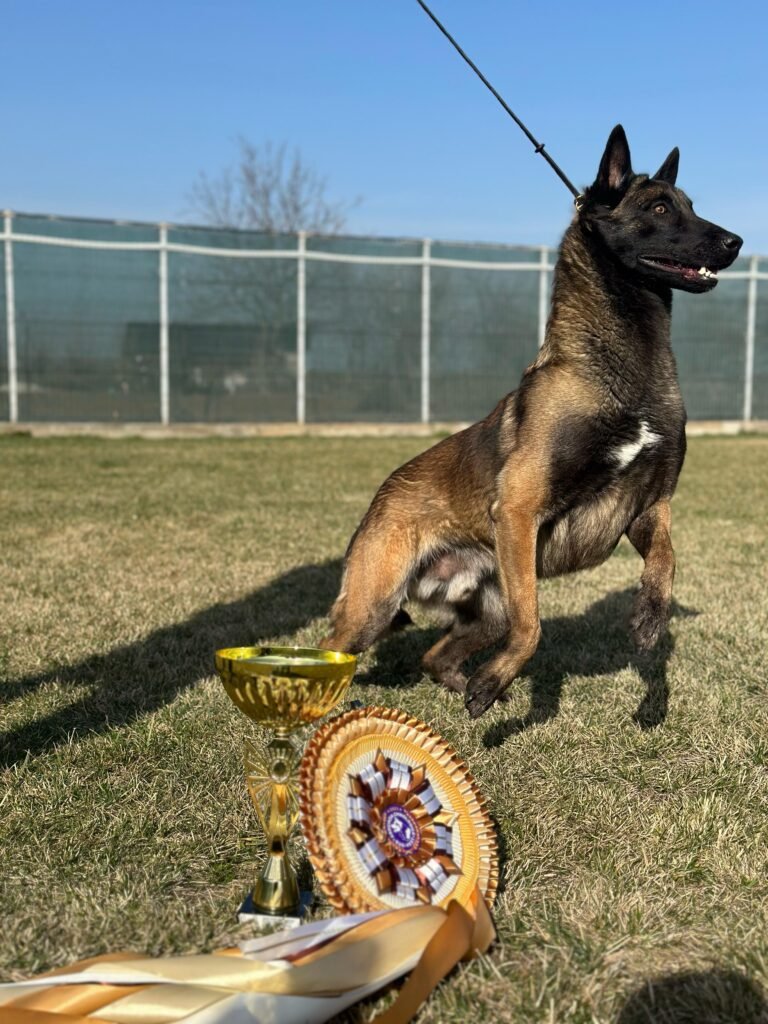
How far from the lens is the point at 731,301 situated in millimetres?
21172

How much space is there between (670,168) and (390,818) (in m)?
2.82

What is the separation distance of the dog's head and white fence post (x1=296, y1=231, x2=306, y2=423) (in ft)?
51.0

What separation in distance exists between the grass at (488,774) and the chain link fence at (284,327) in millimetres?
11314

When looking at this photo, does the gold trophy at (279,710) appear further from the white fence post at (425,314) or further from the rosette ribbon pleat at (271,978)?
the white fence post at (425,314)

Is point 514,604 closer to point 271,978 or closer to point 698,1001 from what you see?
point 698,1001

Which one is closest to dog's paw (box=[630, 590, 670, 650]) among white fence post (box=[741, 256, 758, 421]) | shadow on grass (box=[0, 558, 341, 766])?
shadow on grass (box=[0, 558, 341, 766])

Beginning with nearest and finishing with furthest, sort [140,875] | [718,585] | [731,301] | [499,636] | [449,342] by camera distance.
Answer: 1. [140,875]
2. [499,636]
3. [718,585]
4. [449,342]
5. [731,301]

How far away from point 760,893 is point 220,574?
4.53 metres

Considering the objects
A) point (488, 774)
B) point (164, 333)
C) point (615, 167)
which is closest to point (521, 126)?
point (615, 167)

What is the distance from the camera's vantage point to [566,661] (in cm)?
436

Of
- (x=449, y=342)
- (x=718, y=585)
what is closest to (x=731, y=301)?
(x=449, y=342)

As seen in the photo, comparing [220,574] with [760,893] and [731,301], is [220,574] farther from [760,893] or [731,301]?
[731,301]

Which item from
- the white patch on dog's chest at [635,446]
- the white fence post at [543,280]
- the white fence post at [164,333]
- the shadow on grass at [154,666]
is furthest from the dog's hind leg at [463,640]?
the white fence post at [543,280]

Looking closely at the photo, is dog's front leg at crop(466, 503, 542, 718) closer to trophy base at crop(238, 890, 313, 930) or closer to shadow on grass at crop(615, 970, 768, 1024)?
trophy base at crop(238, 890, 313, 930)
